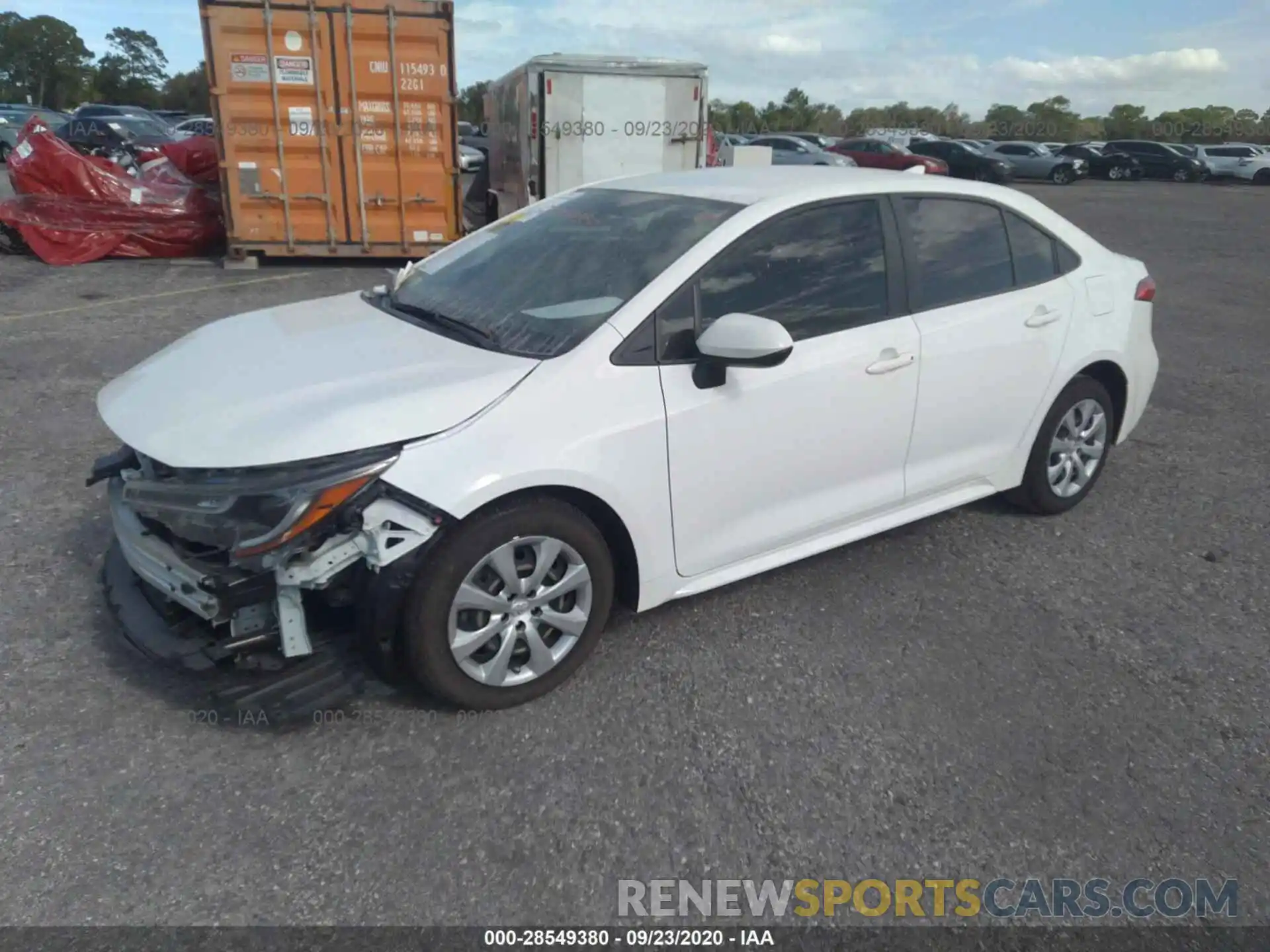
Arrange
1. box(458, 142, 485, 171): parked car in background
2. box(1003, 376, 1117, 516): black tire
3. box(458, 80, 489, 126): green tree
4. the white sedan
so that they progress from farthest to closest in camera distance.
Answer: box(458, 80, 489, 126): green tree
box(458, 142, 485, 171): parked car in background
box(1003, 376, 1117, 516): black tire
the white sedan

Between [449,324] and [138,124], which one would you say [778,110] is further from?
[449,324]

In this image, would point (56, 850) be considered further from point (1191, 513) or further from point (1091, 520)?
point (1191, 513)

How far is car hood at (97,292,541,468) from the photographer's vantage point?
8.48 ft

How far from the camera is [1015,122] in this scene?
62750 millimetres

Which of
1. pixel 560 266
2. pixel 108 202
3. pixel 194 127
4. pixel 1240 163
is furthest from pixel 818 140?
pixel 560 266

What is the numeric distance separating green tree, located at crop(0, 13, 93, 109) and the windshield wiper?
8862 cm

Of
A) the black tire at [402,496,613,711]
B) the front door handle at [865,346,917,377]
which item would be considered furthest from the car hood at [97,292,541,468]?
the front door handle at [865,346,917,377]

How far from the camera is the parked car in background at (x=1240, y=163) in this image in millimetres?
34000

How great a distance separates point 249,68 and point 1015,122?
63.8 m

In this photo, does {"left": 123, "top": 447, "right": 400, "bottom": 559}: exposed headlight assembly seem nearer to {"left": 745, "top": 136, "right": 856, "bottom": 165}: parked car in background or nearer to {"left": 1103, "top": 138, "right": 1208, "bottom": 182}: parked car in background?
{"left": 745, "top": 136, "right": 856, "bottom": 165}: parked car in background

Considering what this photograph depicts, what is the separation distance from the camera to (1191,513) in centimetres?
460

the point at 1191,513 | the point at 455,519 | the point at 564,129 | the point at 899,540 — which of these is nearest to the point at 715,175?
the point at 899,540

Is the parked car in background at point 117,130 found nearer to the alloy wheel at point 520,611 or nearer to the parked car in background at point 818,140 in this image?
the parked car in background at point 818,140

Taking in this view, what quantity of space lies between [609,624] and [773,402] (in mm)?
1042
